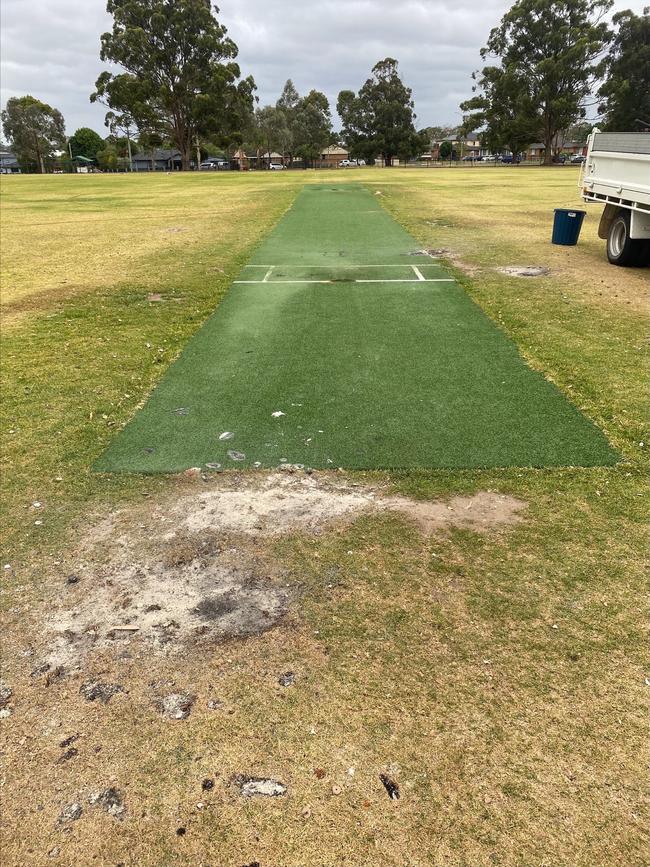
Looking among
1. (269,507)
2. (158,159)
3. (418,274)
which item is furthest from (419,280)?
(158,159)

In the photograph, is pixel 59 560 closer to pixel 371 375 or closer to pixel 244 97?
pixel 371 375

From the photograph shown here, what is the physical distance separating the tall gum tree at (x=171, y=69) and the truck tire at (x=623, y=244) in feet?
213

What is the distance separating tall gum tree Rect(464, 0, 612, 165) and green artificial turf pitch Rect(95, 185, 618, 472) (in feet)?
218

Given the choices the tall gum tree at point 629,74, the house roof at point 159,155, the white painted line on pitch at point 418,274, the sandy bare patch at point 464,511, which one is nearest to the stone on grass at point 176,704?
the sandy bare patch at point 464,511

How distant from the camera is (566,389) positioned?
632cm

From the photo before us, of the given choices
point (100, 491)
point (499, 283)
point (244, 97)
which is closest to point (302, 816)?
point (100, 491)

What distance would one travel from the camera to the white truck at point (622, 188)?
1038cm

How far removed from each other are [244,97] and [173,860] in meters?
80.4

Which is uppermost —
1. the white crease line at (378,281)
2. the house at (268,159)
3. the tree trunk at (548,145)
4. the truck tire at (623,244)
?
the house at (268,159)

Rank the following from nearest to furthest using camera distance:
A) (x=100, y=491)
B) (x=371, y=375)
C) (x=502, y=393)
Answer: (x=100, y=491) < (x=502, y=393) < (x=371, y=375)

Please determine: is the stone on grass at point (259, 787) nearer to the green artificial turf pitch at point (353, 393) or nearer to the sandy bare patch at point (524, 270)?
the green artificial turf pitch at point (353, 393)

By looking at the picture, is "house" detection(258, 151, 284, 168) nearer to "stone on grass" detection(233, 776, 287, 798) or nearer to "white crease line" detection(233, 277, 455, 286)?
"white crease line" detection(233, 277, 455, 286)

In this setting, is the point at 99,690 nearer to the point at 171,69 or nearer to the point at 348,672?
the point at 348,672

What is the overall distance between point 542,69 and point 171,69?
40983 mm
